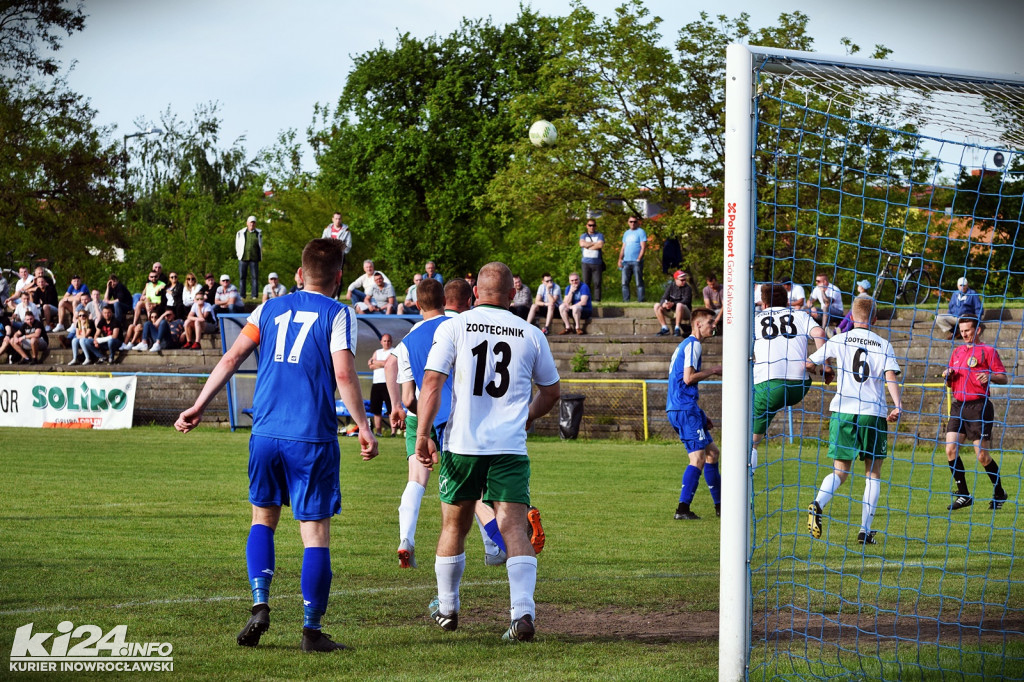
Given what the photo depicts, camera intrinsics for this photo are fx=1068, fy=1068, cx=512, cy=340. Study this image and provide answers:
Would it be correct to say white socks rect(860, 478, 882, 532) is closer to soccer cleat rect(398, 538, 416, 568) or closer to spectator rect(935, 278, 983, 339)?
soccer cleat rect(398, 538, 416, 568)

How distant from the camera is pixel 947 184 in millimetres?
7445

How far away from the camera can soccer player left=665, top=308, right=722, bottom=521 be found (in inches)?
403

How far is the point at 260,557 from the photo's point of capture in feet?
18.1

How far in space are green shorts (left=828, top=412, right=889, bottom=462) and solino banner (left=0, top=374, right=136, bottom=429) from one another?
1715cm

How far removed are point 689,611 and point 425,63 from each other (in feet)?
162

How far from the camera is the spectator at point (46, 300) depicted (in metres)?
27.4

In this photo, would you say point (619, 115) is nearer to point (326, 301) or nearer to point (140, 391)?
point (140, 391)

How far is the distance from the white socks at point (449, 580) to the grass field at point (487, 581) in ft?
0.57

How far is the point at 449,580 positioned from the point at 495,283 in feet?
5.40

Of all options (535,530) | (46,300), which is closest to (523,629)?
(535,530)

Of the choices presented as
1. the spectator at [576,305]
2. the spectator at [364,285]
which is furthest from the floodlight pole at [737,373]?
the spectator at [576,305]

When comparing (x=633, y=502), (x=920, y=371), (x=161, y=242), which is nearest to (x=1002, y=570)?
(x=633, y=502)

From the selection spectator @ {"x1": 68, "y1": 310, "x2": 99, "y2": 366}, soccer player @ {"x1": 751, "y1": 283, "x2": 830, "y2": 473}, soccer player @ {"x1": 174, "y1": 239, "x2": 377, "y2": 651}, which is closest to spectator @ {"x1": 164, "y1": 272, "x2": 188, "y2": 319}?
spectator @ {"x1": 68, "y1": 310, "x2": 99, "y2": 366}

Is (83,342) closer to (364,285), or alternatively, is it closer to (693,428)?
(364,285)
